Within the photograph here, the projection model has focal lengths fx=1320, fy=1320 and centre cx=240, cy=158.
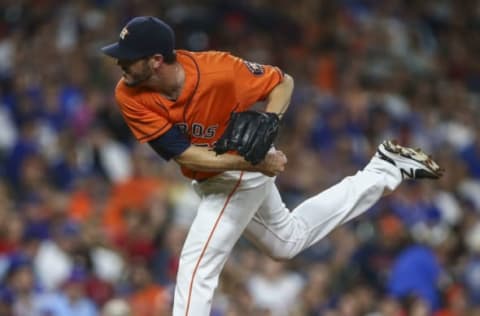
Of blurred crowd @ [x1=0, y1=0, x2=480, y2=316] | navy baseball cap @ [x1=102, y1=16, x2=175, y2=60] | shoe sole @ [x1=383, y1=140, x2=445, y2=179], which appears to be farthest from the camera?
blurred crowd @ [x1=0, y1=0, x2=480, y2=316]

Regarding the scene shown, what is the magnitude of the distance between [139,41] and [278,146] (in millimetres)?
5774

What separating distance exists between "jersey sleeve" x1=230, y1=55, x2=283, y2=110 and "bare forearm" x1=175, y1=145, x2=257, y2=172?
38cm

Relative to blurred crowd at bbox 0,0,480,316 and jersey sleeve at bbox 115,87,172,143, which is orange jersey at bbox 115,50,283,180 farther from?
blurred crowd at bbox 0,0,480,316

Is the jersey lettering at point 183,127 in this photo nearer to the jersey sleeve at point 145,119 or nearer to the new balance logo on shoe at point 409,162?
the jersey sleeve at point 145,119

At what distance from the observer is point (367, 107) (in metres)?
12.8

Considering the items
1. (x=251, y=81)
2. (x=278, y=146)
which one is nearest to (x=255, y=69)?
(x=251, y=81)

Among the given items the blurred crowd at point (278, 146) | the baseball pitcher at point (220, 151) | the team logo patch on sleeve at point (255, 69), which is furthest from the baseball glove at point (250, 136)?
the blurred crowd at point (278, 146)

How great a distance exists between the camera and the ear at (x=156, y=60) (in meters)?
6.22

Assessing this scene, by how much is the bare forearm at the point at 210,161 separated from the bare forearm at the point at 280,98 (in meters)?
0.40

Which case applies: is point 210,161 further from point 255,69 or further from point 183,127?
point 255,69

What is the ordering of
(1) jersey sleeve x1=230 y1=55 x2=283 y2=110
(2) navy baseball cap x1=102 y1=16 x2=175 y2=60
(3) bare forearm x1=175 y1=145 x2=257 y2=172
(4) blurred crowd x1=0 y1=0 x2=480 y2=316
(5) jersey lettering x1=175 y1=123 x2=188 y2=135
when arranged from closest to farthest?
(2) navy baseball cap x1=102 y1=16 x2=175 y2=60 → (3) bare forearm x1=175 y1=145 x2=257 y2=172 → (5) jersey lettering x1=175 y1=123 x2=188 y2=135 → (1) jersey sleeve x1=230 y1=55 x2=283 y2=110 → (4) blurred crowd x1=0 y1=0 x2=480 y2=316

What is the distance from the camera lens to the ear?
6223mm

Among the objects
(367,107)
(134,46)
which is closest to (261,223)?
(134,46)

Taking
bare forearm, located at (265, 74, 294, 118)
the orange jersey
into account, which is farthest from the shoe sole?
the orange jersey
